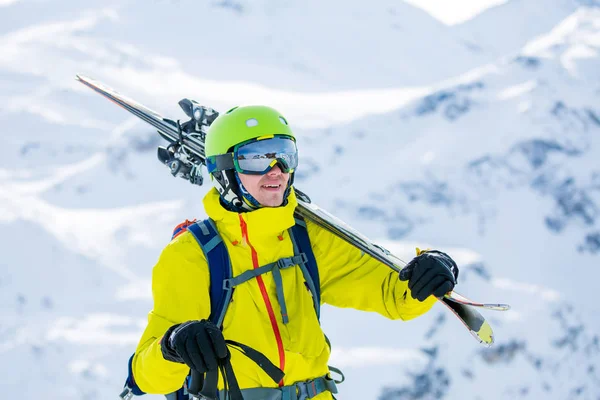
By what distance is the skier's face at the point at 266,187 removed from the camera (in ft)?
15.6

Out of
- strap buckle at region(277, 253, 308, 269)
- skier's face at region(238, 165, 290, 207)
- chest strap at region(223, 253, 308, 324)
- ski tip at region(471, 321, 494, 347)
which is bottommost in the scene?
ski tip at region(471, 321, 494, 347)

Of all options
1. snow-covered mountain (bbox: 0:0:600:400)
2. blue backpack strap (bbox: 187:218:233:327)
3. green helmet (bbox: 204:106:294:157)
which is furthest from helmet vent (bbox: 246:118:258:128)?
snow-covered mountain (bbox: 0:0:600:400)

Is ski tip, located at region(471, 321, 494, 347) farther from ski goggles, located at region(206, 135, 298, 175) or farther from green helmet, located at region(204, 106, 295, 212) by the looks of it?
ski goggles, located at region(206, 135, 298, 175)

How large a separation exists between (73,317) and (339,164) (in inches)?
397

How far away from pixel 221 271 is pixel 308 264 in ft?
1.92

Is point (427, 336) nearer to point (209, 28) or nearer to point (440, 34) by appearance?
point (209, 28)

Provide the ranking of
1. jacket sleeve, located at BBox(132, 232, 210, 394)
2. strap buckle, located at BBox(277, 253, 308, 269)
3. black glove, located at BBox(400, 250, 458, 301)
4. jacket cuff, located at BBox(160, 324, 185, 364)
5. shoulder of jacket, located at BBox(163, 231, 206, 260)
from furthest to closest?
1. strap buckle, located at BBox(277, 253, 308, 269)
2. shoulder of jacket, located at BBox(163, 231, 206, 260)
3. black glove, located at BBox(400, 250, 458, 301)
4. jacket sleeve, located at BBox(132, 232, 210, 394)
5. jacket cuff, located at BBox(160, 324, 185, 364)

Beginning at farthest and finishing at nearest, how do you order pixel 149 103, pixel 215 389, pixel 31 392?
pixel 149 103 → pixel 31 392 → pixel 215 389

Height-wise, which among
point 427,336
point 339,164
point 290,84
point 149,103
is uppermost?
→ point 290,84

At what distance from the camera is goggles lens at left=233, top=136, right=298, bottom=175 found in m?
4.76

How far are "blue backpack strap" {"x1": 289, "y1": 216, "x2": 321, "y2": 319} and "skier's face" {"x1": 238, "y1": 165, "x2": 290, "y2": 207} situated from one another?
10.5 inches

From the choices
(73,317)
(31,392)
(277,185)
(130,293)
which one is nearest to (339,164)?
(130,293)

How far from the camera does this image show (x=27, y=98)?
29672mm

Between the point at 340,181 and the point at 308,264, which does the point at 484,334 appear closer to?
the point at 308,264
